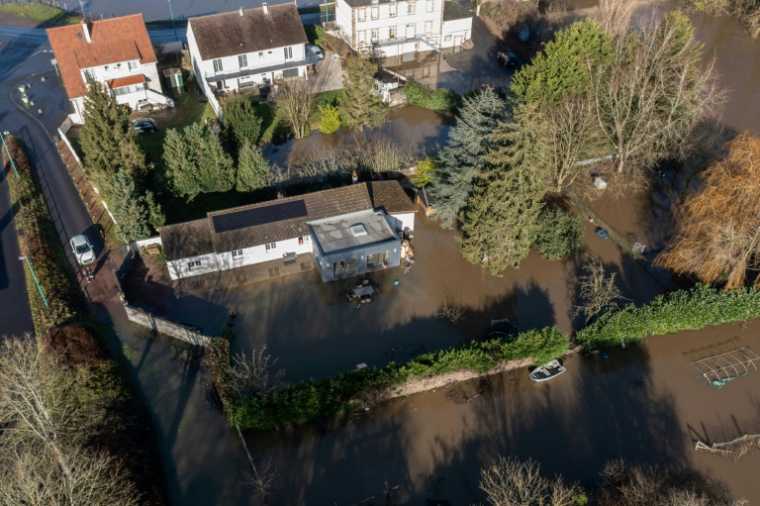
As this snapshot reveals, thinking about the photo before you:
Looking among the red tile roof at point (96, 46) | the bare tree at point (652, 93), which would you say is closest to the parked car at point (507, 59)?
the bare tree at point (652, 93)

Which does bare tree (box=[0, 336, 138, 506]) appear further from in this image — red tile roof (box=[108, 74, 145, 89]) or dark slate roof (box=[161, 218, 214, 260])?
red tile roof (box=[108, 74, 145, 89])

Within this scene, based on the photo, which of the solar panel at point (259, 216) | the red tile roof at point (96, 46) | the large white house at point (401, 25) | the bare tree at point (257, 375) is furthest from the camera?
the large white house at point (401, 25)

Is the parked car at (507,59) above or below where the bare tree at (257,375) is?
above

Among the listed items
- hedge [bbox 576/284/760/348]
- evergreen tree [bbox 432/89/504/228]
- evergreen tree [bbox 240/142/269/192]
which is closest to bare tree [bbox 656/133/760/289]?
hedge [bbox 576/284/760/348]

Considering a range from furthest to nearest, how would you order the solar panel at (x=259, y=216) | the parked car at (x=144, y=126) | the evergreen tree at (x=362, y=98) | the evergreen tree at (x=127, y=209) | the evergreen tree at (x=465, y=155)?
the parked car at (x=144, y=126) < the evergreen tree at (x=362, y=98) < the evergreen tree at (x=465, y=155) < the solar panel at (x=259, y=216) < the evergreen tree at (x=127, y=209)

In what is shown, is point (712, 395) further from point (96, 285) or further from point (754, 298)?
point (96, 285)

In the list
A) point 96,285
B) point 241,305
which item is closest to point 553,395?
point 241,305

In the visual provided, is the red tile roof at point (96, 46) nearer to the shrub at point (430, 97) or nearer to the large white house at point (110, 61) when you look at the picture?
the large white house at point (110, 61)
